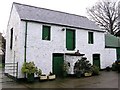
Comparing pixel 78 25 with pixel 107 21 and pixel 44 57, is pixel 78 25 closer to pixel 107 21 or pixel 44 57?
pixel 44 57

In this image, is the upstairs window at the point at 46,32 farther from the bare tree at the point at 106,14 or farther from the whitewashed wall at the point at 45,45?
the bare tree at the point at 106,14

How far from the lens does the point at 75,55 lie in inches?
Result: 608

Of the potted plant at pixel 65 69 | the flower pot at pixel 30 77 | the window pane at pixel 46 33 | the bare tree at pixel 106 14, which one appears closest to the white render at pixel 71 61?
the potted plant at pixel 65 69

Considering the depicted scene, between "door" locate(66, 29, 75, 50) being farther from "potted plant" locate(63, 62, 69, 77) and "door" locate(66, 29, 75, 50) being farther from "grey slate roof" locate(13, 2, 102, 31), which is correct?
"potted plant" locate(63, 62, 69, 77)

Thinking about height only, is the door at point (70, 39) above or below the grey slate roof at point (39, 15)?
below

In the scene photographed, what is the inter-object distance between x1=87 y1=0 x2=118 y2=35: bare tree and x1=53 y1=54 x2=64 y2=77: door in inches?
1085

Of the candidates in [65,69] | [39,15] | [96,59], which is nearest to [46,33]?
[39,15]

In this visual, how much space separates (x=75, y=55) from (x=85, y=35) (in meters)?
3.64

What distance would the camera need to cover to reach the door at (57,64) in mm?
15133

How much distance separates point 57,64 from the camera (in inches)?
604

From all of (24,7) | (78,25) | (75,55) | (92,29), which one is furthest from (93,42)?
(24,7)

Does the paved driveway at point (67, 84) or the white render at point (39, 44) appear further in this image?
the white render at point (39, 44)

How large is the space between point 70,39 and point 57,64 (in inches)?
128

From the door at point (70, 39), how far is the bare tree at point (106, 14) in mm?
25382
